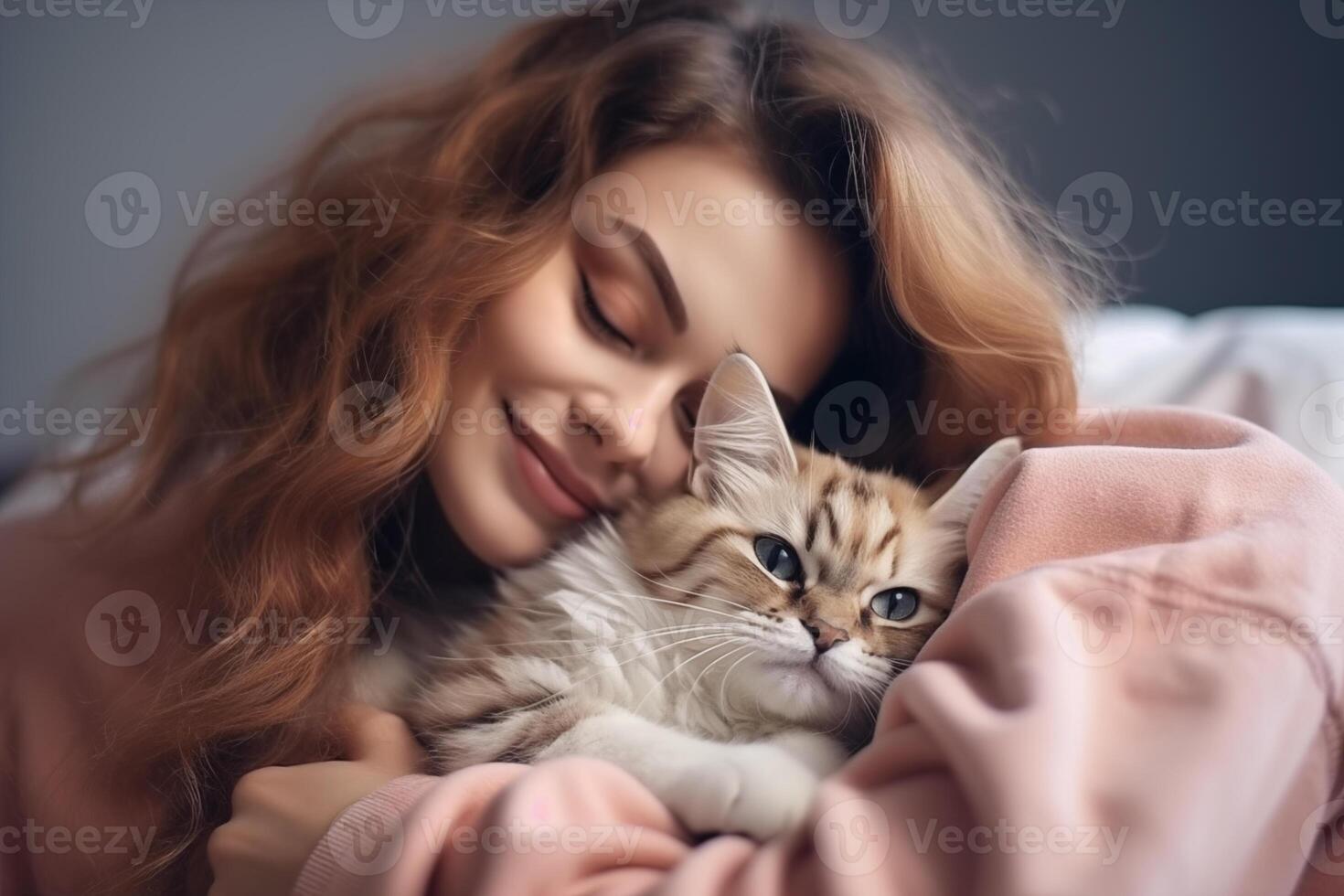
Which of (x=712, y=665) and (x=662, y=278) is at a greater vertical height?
(x=662, y=278)

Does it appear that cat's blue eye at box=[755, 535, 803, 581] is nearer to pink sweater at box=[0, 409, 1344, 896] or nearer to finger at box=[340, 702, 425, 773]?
pink sweater at box=[0, 409, 1344, 896]

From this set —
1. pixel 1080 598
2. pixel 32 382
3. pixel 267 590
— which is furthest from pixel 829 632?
pixel 32 382

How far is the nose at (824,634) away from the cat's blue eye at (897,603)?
0.33ft

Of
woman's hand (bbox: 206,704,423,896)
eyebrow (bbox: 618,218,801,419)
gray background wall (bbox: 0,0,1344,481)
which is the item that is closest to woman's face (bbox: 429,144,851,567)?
eyebrow (bbox: 618,218,801,419)

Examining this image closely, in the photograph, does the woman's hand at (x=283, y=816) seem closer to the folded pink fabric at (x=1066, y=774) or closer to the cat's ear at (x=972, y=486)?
the folded pink fabric at (x=1066, y=774)

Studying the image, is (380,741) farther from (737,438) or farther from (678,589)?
(737,438)

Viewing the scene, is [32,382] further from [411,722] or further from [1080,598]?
[1080,598]

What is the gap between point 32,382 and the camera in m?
2.77

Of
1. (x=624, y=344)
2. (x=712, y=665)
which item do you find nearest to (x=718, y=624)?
(x=712, y=665)

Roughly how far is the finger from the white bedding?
1.08 meters

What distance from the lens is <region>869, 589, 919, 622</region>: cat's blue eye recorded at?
A: 1.17 meters

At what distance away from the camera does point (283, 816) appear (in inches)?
38.3

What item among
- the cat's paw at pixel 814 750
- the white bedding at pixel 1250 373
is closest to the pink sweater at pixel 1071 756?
the cat's paw at pixel 814 750

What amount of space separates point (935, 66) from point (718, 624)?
1.94 metres
